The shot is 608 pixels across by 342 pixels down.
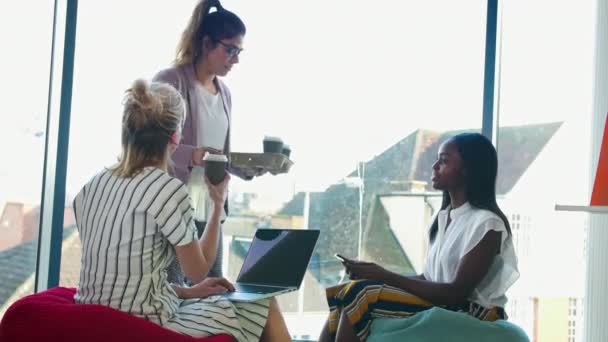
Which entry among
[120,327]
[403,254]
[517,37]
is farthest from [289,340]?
[517,37]

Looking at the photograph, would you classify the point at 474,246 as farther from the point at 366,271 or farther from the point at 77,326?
the point at 77,326

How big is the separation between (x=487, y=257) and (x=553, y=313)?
1.04 m

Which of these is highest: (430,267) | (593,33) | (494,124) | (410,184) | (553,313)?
(593,33)

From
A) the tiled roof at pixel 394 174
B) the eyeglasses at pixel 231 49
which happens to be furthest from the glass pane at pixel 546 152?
the eyeglasses at pixel 231 49

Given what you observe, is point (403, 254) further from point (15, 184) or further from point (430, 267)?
point (15, 184)

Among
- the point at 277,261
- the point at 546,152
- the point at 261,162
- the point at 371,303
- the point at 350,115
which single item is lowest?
the point at 371,303

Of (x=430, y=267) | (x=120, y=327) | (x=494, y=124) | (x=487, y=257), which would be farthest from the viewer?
(x=494, y=124)

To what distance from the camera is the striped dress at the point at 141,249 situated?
2.05 meters

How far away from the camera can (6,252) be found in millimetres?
3529

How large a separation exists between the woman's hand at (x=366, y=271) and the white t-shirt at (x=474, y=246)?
9.3 inches

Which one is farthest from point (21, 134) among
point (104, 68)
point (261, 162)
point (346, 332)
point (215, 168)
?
point (346, 332)

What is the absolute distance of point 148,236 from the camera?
2064 mm

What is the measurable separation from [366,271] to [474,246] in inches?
14.3

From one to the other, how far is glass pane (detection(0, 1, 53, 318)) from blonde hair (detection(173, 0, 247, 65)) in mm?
1057
